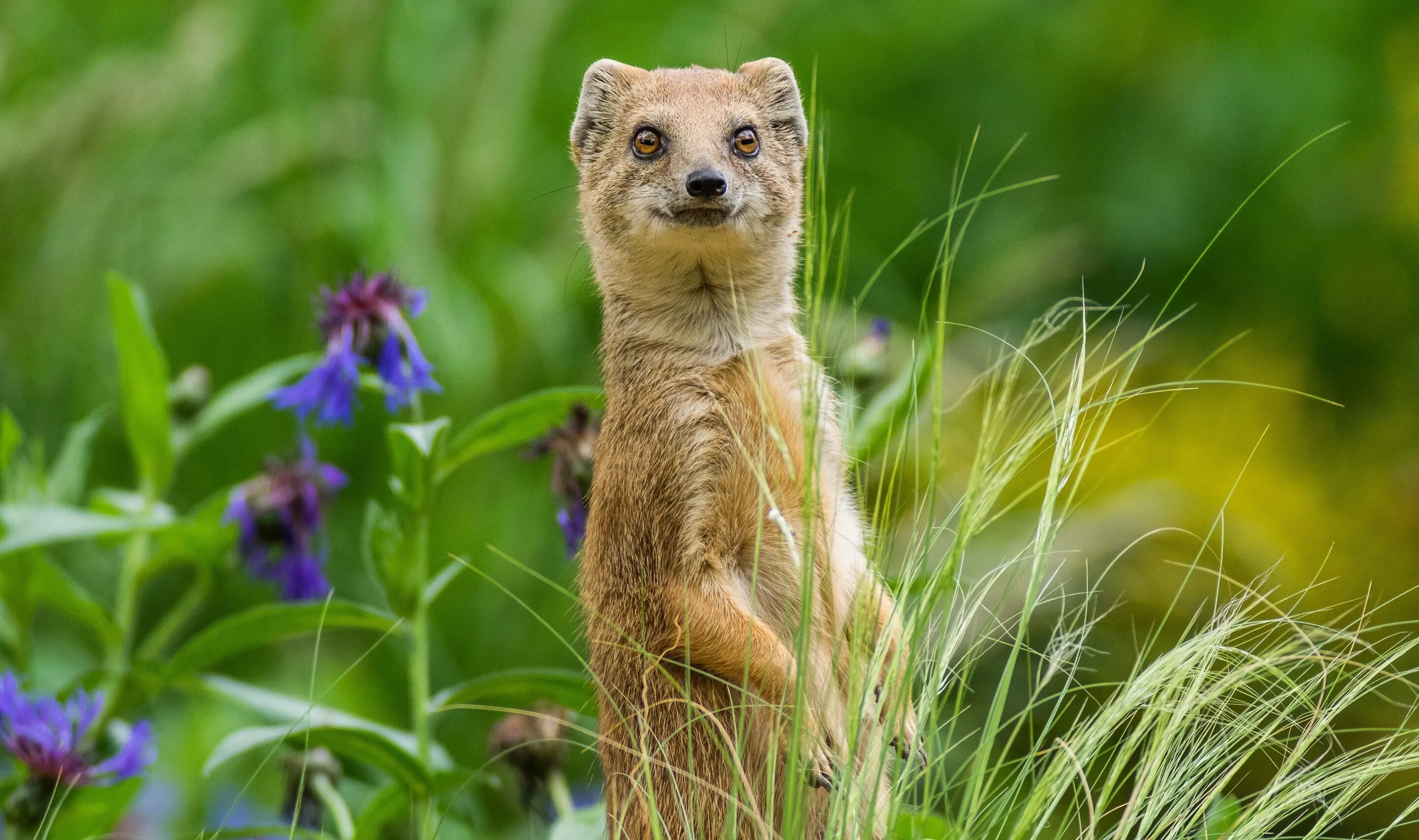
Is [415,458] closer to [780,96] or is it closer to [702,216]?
[702,216]

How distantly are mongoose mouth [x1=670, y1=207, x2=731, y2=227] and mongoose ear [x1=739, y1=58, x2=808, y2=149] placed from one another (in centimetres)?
26

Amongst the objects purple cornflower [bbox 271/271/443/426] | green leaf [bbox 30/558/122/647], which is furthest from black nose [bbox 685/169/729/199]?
green leaf [bbox 30/558/122/647]

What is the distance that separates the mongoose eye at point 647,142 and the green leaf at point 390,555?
63 cm

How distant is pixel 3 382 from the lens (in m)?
4.13

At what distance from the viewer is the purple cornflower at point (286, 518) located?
2.39m

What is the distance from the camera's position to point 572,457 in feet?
7.22

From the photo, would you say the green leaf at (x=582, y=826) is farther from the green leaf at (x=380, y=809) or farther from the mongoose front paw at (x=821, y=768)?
the mongoose front paw at (x=821, y=768)

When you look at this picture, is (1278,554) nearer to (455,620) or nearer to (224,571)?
(455,620)

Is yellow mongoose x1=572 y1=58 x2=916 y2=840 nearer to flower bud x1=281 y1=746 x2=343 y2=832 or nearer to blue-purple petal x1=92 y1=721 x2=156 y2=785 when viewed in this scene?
flower bud x1=281 y1=746 x2=343 y2=832

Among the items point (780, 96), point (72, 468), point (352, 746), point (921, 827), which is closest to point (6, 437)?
point (72, 468)

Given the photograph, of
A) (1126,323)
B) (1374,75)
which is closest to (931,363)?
(1126,323)

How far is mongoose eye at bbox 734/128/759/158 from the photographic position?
6.84 feet

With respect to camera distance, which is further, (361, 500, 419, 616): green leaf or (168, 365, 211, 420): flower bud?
→ (168, 365, 211, 420): flower bud

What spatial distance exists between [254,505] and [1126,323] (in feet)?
11.5
